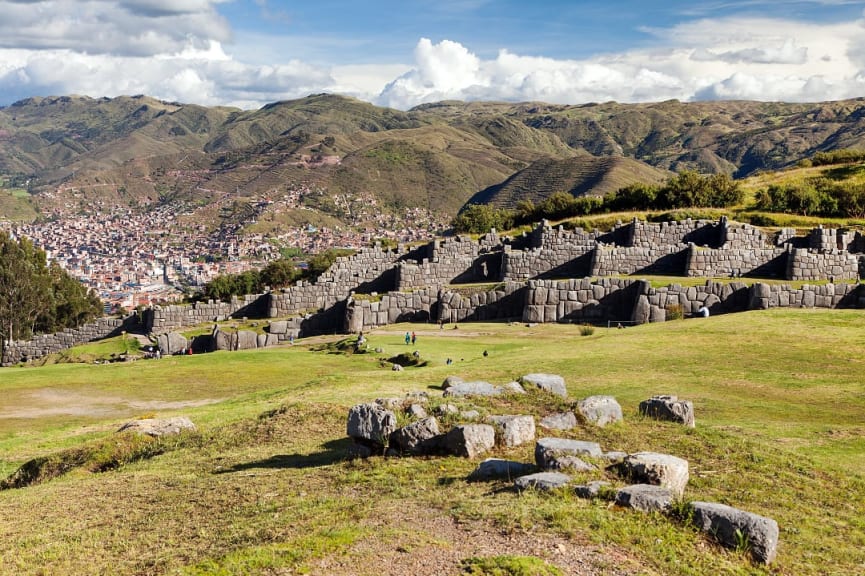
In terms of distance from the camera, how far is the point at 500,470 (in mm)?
10398

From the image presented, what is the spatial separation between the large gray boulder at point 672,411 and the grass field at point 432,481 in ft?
1.58

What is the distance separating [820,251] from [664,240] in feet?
27.5

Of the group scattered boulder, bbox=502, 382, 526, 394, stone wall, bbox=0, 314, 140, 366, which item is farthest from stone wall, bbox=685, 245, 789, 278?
stone wall, bbox=0, 314, 140, 366

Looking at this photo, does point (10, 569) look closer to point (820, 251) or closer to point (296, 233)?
point (820, 251)

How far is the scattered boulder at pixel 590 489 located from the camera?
905cm

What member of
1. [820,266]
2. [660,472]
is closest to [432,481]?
[660,472]

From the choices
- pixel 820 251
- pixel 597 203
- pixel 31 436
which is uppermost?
pixel 597 203

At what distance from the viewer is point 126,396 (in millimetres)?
23469

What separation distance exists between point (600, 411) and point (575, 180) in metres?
174

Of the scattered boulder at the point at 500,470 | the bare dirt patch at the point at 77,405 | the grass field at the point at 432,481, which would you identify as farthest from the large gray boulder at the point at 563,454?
the bare dirt patch at the point at 77,405

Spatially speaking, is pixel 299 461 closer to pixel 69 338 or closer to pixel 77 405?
pixel 77 405

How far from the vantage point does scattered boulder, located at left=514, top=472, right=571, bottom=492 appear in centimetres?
941

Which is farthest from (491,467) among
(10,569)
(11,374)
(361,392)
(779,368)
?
(11,374)

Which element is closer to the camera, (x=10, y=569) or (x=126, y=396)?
(x=10, y=569)
